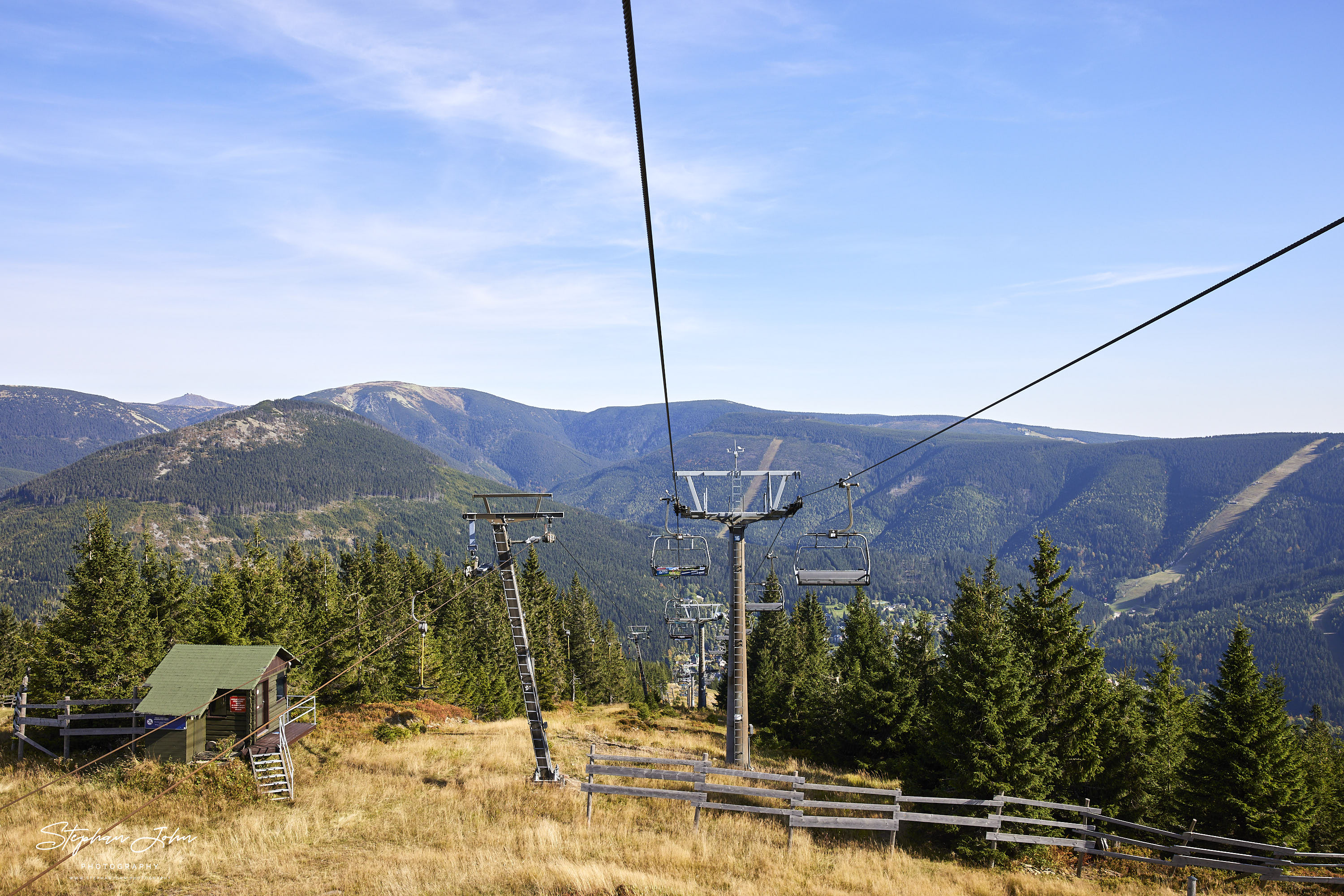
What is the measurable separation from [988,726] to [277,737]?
2648 centimetres

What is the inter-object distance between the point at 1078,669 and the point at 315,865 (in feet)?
84.2

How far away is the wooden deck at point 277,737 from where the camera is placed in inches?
1037

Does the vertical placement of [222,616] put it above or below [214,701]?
above

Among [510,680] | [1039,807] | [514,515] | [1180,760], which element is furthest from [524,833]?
[510,680]

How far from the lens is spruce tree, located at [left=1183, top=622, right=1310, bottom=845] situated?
86.2 feet

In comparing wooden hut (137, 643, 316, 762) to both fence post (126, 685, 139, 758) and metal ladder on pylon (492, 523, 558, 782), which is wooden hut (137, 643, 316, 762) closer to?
fence post (126, 685, 139, 758)

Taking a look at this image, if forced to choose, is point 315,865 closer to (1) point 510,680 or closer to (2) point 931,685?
(2) point 931,685

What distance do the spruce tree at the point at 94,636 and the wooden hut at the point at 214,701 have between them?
19.2 feet

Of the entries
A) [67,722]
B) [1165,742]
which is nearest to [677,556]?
[1165,742]

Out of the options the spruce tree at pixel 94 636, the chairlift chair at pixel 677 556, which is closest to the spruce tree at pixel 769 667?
the chairlift chair at pixel 677 556

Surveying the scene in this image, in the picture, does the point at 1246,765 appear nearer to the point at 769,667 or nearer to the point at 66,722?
the point at 769,667

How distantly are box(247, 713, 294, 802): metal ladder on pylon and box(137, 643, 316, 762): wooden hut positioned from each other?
1.48ft

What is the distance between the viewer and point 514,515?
21.7m

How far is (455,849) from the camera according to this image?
50.8 ft
